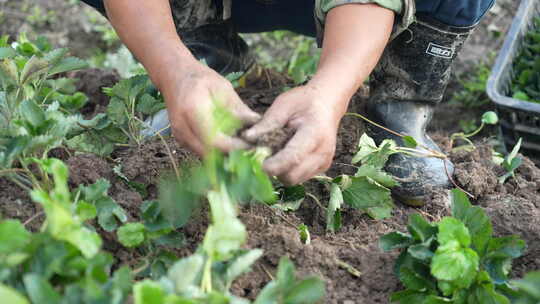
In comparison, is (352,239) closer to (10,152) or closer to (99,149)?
(99,149)

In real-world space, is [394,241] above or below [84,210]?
below

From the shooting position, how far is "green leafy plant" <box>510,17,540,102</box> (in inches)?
89.0

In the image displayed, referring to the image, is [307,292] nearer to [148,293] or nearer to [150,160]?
[148,293]

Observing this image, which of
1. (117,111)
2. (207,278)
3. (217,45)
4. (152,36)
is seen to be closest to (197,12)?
(217,45)

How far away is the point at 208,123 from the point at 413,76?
861 millimetres

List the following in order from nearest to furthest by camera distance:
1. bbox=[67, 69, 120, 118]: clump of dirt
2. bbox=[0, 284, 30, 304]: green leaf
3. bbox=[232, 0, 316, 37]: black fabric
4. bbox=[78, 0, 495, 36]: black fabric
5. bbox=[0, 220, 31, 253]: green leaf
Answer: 1. bbox=[0, 284, 30, 304]: green leaf
2. bbox=[0, 220, 31, 253]: green leaf
3. bbox=[78, 0, 495, 36]: black fabric
4. bbox=[232, 0, 316, 37]: black fabric
5. bbox=[67, 69, 120, 118]: clump of dirt

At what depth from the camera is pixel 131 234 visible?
43.7 inches

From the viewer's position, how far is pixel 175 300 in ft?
2.81

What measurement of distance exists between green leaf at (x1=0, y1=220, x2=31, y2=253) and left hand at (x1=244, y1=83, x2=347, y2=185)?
39 cm

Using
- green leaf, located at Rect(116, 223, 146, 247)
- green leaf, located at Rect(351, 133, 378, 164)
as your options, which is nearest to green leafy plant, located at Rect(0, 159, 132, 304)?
green leaf, located at Rect(116, 223, 146, 247)

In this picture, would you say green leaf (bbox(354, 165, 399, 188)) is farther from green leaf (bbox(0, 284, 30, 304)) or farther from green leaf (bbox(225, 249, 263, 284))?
green leaf (bbox(0, 284, 30, 304))

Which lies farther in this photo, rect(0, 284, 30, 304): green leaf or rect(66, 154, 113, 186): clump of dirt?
rect(66, 154, 113, 186): clump of dirt

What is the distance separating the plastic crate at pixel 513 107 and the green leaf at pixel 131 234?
134cm

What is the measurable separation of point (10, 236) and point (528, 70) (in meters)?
1.96
